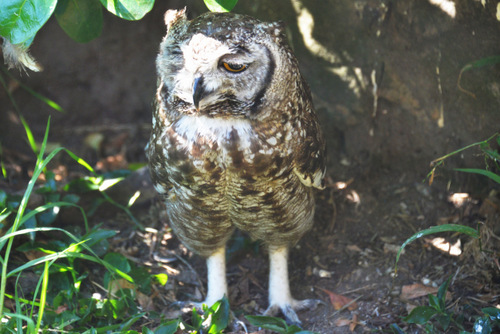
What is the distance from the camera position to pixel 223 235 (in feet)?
8.07

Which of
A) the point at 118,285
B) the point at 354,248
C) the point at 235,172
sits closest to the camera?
the point at 235,172

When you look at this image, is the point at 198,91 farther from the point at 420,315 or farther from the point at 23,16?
the point at 420,315

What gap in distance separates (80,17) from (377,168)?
1.78 meters

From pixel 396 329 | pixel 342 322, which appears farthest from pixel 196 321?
pixel 396 329

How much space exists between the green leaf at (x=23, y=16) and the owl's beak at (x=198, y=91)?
614 mm

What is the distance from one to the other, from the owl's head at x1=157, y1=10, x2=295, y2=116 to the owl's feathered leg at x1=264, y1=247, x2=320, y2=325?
0.89 m

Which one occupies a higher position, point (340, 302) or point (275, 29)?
point (275, 29)

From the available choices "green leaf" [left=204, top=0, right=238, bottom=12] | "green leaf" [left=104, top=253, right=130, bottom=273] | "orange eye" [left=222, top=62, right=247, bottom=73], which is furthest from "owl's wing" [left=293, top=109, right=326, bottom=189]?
"green leaf" [left=104, top=253, right=130, bottom=273]

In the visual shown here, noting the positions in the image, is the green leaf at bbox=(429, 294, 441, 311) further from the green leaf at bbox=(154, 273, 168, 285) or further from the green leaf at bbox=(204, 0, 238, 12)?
the green leaf at bbox=(204, 0, 238, 12)

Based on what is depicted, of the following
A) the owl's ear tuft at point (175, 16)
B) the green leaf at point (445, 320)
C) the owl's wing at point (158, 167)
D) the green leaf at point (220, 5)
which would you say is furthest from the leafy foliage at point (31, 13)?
the green leaf at point (445, 320)

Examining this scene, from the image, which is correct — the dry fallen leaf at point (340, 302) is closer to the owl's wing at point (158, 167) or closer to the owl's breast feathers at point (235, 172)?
the owl's breast feathers at point (235, 172)

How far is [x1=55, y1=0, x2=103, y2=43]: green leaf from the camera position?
7.47 ft

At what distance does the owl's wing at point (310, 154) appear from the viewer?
2.19 m

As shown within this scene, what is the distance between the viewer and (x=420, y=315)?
6.98 ft
